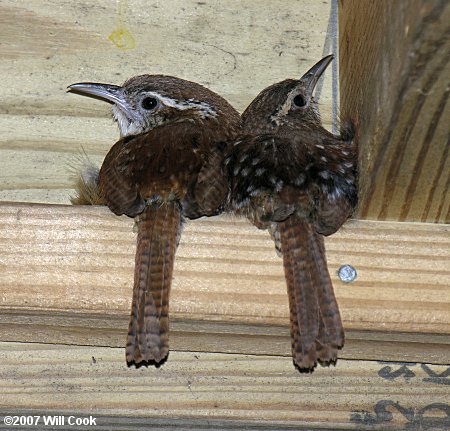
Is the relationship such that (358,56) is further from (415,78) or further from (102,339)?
(102,339)

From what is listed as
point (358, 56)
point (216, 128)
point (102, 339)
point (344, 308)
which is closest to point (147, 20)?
point (216, 128)

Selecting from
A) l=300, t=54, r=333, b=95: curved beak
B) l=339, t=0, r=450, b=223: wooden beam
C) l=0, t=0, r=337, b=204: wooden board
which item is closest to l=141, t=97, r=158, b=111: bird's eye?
l=0, t=0, r=337, b=204: wooden board

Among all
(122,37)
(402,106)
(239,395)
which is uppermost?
(402,106)

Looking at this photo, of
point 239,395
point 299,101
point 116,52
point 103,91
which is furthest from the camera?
point 299,101

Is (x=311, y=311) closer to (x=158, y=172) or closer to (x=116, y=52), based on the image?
(x=158, y=172)

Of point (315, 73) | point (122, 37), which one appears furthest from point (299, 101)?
point (122, 37)

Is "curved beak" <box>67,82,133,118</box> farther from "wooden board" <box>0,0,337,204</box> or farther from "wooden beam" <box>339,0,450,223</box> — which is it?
"wooden beam" <box>339,0,450,223</box>
